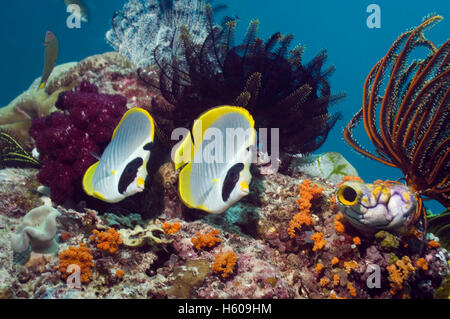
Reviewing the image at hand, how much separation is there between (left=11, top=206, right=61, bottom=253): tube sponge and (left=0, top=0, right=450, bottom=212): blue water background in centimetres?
4766

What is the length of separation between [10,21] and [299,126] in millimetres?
77629

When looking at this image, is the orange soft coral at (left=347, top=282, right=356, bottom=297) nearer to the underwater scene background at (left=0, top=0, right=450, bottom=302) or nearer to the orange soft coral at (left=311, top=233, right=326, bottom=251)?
the underwater scene background at (left=0, top=0, right=450, bottom=302)

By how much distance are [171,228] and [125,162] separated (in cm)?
79

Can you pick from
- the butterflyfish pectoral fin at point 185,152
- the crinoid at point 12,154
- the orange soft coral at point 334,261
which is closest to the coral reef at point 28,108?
the crinoid at point 12,154

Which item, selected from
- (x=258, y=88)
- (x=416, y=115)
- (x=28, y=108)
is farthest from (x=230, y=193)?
(x=28, y=108)

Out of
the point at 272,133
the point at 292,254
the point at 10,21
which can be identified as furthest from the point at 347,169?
the point at 10,21

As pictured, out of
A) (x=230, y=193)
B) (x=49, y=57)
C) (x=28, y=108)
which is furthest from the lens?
(x=28, y=108)

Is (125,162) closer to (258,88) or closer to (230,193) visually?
(230,193)

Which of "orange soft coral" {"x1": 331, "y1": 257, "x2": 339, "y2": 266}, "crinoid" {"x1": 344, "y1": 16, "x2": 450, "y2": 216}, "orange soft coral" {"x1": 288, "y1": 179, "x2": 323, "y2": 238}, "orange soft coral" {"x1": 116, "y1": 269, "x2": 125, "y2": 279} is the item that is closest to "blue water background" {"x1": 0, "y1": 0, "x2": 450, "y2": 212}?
"crinoid" {"x1": 344, "y1": 16, "x2": 450, "y2": 216}

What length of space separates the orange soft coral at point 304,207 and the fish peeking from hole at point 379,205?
0.47 meters

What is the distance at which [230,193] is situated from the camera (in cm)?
199

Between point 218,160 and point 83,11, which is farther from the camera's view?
point 83,11

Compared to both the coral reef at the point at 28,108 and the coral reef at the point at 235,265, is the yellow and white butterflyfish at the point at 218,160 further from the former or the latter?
the coral reef at the point at 28,108
